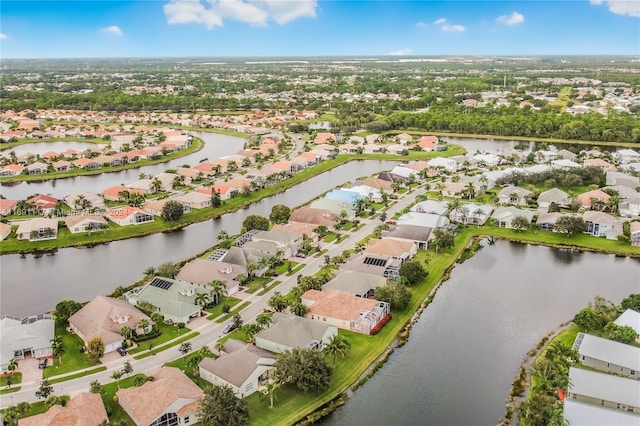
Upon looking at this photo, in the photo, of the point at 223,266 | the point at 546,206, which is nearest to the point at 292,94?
the point at 546,206

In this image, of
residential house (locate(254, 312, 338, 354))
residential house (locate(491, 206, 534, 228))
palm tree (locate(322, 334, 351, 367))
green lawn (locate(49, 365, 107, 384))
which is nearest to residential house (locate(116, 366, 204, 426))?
green lawn (locate(49, 365, 107, 384))

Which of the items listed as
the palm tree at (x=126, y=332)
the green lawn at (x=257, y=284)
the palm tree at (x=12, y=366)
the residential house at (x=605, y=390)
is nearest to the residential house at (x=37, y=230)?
the green lawn at (x=257, y=284)

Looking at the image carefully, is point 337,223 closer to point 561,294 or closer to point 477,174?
point 561,294

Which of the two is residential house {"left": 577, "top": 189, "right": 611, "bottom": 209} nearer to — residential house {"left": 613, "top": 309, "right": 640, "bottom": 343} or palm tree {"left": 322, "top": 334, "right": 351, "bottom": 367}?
residential house {"left": 613, "top": 309, "right": 640, "bottom": 343}

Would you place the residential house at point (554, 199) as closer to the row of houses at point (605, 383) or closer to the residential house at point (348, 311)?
the row of houses at point (605, 383)

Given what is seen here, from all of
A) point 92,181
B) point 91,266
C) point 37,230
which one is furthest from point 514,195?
point 92,181

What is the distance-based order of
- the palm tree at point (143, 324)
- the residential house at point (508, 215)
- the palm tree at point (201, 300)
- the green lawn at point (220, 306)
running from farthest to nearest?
the residential house at point (508, 215)
the palm tree at point (201, 300)
the green lawn at point (220, 306)
the palm tree at point (143, 324)

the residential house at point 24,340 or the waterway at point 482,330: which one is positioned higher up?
the residential house at point 24,340
